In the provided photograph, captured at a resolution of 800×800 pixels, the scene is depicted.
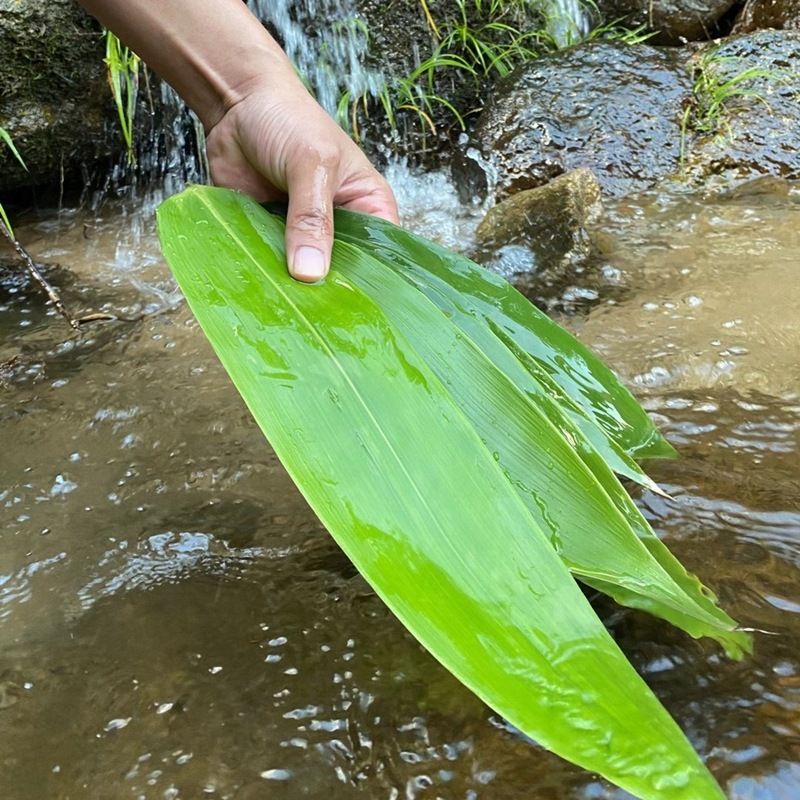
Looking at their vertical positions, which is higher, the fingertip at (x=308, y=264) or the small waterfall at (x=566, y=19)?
the small waterfall at (x=566, y=19)

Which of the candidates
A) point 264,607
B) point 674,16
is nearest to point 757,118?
point 674,16

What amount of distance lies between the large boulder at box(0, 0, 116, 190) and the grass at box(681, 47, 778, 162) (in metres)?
2.32

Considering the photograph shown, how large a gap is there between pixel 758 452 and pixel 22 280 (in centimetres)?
214

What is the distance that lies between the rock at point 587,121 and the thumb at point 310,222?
1861 millimetres

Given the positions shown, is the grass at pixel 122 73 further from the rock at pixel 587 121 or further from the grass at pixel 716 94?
the grass at pixel 716 94

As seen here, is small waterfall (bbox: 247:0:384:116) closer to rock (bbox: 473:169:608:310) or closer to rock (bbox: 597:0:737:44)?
rock (bbox: 473:169:608:310)

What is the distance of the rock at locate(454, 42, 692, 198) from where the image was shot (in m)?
2.74

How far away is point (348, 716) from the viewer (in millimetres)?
733

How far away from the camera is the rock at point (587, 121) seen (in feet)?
8.99

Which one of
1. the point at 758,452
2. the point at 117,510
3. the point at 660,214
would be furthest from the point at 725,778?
the point at 660,214

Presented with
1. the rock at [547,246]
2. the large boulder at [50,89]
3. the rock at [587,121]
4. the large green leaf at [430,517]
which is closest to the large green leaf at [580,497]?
the large green leaf at [430,517]

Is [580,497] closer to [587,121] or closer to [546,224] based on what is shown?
[546,224]

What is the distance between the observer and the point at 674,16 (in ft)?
11.9

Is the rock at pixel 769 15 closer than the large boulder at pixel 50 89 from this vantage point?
No
